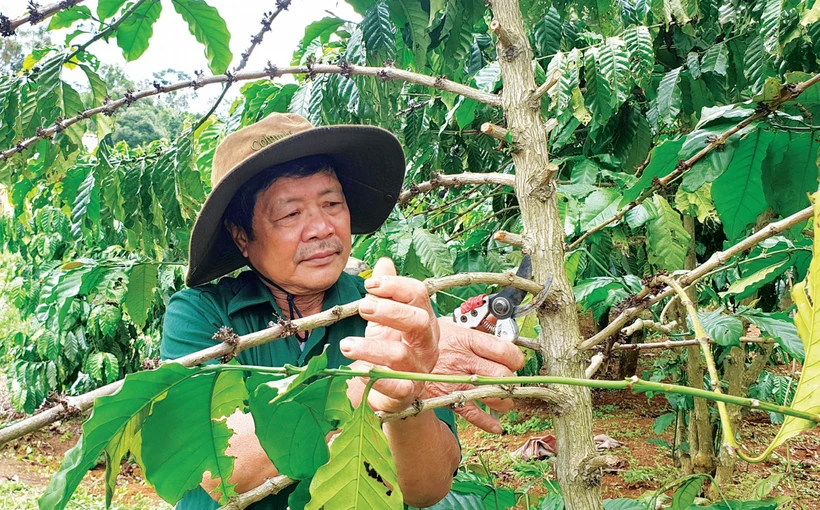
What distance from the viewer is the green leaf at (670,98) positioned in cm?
209

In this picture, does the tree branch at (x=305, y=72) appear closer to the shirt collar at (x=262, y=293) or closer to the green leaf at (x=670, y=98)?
the shirt collar at (x=262, y=293)

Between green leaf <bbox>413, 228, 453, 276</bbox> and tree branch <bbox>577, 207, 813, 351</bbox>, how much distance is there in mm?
671

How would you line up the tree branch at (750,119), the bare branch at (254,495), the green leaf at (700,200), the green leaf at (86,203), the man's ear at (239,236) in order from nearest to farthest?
the bare branch at (254,495) → the tree branch at (750,119) → the man's ear at (239,236) → the green leaf at (86,203) → the green leaf at (700,200)

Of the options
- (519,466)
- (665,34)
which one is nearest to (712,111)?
(665,34)

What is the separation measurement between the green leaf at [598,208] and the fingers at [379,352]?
2.91 ft

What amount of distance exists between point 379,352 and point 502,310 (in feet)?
1.46

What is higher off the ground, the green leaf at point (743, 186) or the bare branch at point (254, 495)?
the green leaf at point (743, 186)

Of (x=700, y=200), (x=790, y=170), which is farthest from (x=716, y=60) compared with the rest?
(x=790, y=170)

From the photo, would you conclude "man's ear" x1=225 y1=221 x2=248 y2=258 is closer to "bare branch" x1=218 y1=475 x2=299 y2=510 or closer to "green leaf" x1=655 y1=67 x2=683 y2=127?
"bare branch" x1=218 y1=475 x2=299 y2=510

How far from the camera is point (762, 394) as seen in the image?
3.45 m

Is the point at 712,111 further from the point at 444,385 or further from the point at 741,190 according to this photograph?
the point at 444,385

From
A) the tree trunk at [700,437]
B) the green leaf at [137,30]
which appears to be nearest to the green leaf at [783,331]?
the green leaf at [137,30]

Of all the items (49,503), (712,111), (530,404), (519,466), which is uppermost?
(712,111)

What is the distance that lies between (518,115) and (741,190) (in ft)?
1.39
